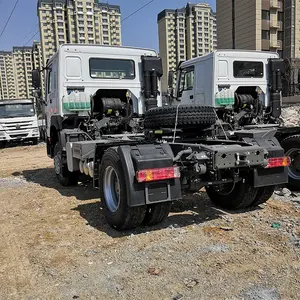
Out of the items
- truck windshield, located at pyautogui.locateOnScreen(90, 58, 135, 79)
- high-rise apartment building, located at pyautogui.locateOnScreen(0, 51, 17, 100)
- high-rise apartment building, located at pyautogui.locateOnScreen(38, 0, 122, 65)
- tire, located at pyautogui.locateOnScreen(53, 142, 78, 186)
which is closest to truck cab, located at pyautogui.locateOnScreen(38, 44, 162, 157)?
truck windshield, located at pyautogui.locateOnScreen(90, 58, 135, 79)

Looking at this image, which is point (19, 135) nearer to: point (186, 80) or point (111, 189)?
point (186, 80)

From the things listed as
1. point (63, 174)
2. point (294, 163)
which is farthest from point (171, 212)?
point (63, 174)

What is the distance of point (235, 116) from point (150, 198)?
204 inches

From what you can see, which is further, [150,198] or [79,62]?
[79,62]

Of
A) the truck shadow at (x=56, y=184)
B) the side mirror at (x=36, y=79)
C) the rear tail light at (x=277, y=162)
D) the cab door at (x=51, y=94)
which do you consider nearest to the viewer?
the rear tail light at (x=277, y=162)

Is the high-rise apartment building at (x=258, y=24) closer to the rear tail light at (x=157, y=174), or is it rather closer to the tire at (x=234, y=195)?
the tire at (x=234, y=195)

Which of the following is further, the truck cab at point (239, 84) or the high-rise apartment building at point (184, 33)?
the high-rise apartment building at point (184, 33)

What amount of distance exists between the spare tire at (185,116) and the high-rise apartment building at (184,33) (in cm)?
2766

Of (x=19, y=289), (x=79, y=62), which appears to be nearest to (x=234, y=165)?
(x=19, y=289)

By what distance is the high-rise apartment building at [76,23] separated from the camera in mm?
28516

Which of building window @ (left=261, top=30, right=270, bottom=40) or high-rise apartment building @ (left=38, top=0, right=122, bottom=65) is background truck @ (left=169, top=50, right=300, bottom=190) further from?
building window @ (left=261, top=30, right=270, bottom=40)

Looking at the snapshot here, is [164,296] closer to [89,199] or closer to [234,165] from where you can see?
[234,165]

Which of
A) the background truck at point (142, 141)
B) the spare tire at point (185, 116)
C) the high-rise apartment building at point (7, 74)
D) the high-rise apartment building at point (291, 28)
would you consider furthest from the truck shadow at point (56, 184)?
the high-rise apartment building at point (7, 74)

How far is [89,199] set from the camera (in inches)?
243
